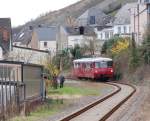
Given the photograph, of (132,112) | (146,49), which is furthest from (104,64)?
(132,112)

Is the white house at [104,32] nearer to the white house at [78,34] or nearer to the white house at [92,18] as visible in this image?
the white house at [78,34]

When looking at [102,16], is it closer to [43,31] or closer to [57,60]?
[43,31]

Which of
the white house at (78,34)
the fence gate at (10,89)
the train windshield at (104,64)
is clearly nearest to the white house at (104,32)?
the white house at (78,34)

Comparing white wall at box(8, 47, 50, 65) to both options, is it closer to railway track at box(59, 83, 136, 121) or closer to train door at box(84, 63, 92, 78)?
train door at box(84, 63, 92, 78)

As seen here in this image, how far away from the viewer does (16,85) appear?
3219 cm

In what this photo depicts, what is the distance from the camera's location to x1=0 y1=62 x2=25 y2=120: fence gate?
2933 centimetres

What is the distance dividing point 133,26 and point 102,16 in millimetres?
62282

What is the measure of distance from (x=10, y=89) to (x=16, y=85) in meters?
0.57

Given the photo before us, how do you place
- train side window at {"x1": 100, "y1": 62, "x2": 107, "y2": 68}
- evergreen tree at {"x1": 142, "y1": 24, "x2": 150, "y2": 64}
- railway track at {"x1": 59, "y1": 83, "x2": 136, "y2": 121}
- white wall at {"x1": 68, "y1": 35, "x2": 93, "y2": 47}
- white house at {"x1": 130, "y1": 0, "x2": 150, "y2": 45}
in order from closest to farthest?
railway track at {"x1": 59, "y1": 83, "x2": 136, "y2": 121}
evergreen tree at {"x1": 142, "y1": 24, "x2": 150, "y2": 64}
train side window at {"x1": 100, "y1": 62, "x2": 107, "y2": 68}
white house at {"x1": 130, "y1": 0, "x2": 150, "y2": 45}
white wall at {"x1": 68, "y1": 35, "x2": 93, "y2": 47}

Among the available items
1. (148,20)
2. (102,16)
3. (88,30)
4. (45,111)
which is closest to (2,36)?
(148,20)

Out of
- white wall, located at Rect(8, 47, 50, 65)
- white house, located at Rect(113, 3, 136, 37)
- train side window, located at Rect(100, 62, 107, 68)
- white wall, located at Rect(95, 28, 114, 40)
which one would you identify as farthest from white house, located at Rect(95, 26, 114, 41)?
train side window, located at Rect(100, 62, 107, 68)

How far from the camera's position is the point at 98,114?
29.8 meters

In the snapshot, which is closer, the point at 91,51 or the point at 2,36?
the point at 2,36

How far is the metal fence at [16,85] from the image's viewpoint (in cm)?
3006
